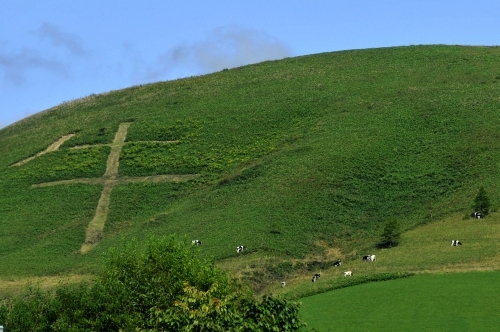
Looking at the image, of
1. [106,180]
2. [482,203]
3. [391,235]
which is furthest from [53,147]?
[482,203]

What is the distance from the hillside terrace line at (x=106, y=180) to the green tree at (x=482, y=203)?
117 feet

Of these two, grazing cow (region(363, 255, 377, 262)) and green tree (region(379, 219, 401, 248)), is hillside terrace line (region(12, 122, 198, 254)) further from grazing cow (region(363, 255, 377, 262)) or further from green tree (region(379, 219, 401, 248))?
green tree (region(379, 219, 401, 248))

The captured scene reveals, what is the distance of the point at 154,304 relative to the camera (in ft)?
101

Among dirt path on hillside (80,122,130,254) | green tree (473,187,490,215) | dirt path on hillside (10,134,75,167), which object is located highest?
dirt path on hillside (10,134,75,167)

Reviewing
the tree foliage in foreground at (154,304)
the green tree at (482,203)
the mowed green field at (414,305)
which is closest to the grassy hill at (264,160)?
the green tree at (482,203)

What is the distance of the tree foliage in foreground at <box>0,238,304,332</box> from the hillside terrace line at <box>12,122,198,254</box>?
4184 cm

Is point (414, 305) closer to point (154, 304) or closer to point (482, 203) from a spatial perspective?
point (154, 304)

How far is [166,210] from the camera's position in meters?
88.6

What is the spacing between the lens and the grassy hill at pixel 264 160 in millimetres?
75938

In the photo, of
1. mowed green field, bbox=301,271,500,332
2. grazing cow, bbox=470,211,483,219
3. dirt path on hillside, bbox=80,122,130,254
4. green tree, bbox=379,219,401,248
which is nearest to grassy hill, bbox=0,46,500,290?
dirt path on hillside, bbox=80,122,130,254

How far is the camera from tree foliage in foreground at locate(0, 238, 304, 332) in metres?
23.6

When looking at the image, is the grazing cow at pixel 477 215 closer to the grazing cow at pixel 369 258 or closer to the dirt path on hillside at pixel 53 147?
the grazing cow at pixel 369 258

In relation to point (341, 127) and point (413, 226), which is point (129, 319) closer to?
point (413, 226)

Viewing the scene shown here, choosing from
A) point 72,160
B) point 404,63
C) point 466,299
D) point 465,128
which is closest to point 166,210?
point 72,160
